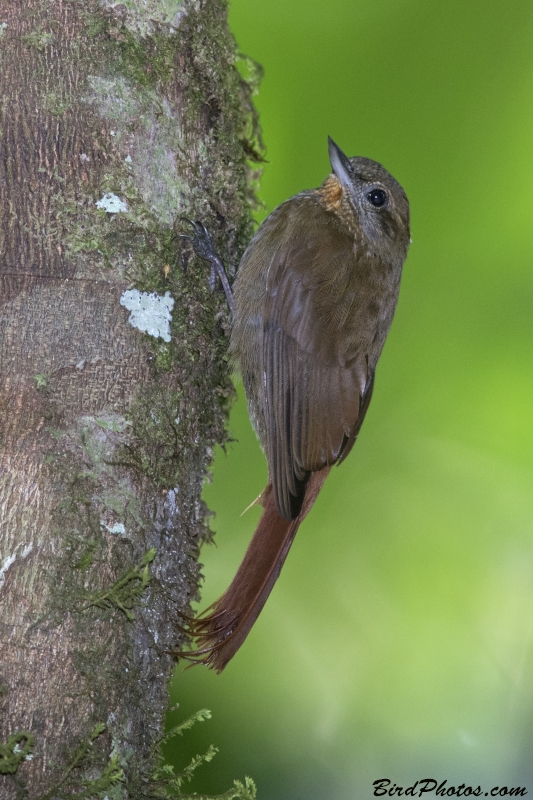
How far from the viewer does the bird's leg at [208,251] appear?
2166 mm

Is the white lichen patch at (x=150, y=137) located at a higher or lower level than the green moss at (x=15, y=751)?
higher

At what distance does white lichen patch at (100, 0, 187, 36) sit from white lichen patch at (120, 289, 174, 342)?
2.42 ft

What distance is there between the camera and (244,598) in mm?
2113

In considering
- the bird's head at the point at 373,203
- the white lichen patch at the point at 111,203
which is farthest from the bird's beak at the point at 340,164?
the white lichen patch at the point at 111,203

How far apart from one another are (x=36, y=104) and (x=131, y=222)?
0.35 metres

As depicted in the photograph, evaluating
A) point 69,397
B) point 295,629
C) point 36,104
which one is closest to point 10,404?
point 69,397

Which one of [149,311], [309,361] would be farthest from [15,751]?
[309,361]

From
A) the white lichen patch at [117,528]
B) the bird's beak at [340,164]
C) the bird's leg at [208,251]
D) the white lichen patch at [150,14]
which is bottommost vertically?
the white lichen patch at [117,528]

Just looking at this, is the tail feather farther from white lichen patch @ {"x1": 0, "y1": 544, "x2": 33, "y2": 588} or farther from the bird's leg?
the bird's leg

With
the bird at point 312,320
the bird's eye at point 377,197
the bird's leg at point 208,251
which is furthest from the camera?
the bird's eye at point 377,197

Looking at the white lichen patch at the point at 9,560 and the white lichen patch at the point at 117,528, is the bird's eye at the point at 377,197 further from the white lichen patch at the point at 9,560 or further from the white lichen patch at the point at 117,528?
the white lichen patch at the point at 9,560

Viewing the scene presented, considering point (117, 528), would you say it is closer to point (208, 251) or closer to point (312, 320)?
point (208, 251)

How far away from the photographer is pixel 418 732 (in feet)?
10.1

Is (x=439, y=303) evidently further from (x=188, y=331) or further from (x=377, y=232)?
(x=188, y=331)
